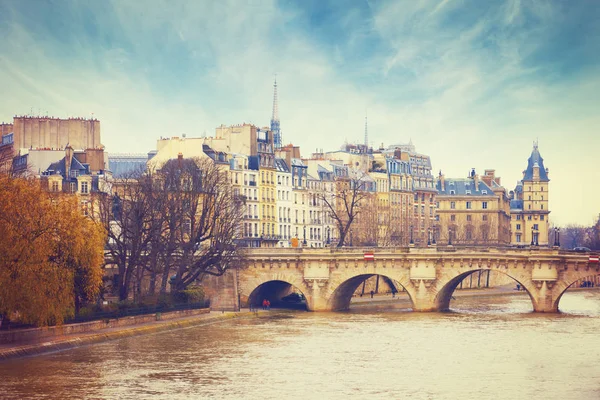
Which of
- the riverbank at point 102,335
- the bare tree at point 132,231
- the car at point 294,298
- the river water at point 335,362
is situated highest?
the bare tree at point 132,231

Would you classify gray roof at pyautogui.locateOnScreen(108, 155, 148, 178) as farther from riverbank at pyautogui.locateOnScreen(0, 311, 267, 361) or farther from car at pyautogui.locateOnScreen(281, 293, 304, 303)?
riverbank at pyautogui.locateOnScreen(0, 311, 267, 361)

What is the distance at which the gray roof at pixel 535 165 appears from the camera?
192 meters

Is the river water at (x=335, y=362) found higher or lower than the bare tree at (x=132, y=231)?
lower

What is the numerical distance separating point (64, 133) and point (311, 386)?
73.4 metres

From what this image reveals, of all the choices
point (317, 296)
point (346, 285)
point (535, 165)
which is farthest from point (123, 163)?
point (535, 165)

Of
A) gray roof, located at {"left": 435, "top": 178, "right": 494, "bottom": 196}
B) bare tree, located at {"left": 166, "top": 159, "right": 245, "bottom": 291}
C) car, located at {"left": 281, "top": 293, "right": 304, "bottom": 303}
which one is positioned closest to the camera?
bare tree, located at {"left": 166, "top": 159, "right": 245, "bottom": 291}

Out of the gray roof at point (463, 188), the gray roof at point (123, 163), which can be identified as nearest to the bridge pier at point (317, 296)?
the gray roof at point (123, 163)

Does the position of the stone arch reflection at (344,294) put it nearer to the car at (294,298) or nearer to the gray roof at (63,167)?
the car at (294,298)

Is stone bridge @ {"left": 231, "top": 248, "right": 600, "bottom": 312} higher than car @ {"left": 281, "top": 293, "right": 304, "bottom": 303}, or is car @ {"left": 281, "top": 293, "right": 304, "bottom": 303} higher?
stone bridge @ {"left": 231, "top": 248, "right": 600, "bottom": 312}

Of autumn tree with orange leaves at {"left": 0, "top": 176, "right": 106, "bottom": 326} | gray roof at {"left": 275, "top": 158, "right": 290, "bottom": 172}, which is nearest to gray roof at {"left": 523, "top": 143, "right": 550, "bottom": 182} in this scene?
gray roof at {"left": 275, "top": 158, "right": 290, "bottom": 172}

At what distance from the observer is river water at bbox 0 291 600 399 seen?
2290 inches

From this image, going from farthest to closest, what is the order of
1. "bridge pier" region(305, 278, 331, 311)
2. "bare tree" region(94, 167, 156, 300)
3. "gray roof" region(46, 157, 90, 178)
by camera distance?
"gray roof" region(46, 157, 90, 178) < "bridge pier" region(305, 278, 331, 311) < "bare tree" region(94, 167, 156, 300)

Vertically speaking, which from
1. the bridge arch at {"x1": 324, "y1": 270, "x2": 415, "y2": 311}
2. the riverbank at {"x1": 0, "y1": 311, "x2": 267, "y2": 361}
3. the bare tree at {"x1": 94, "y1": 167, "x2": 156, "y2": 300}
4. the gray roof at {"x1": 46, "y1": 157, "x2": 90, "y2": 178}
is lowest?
the riverbank at {"x1": 0, "y1": 311, "x2": 267, "y2": 361}

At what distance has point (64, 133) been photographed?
127 meters
